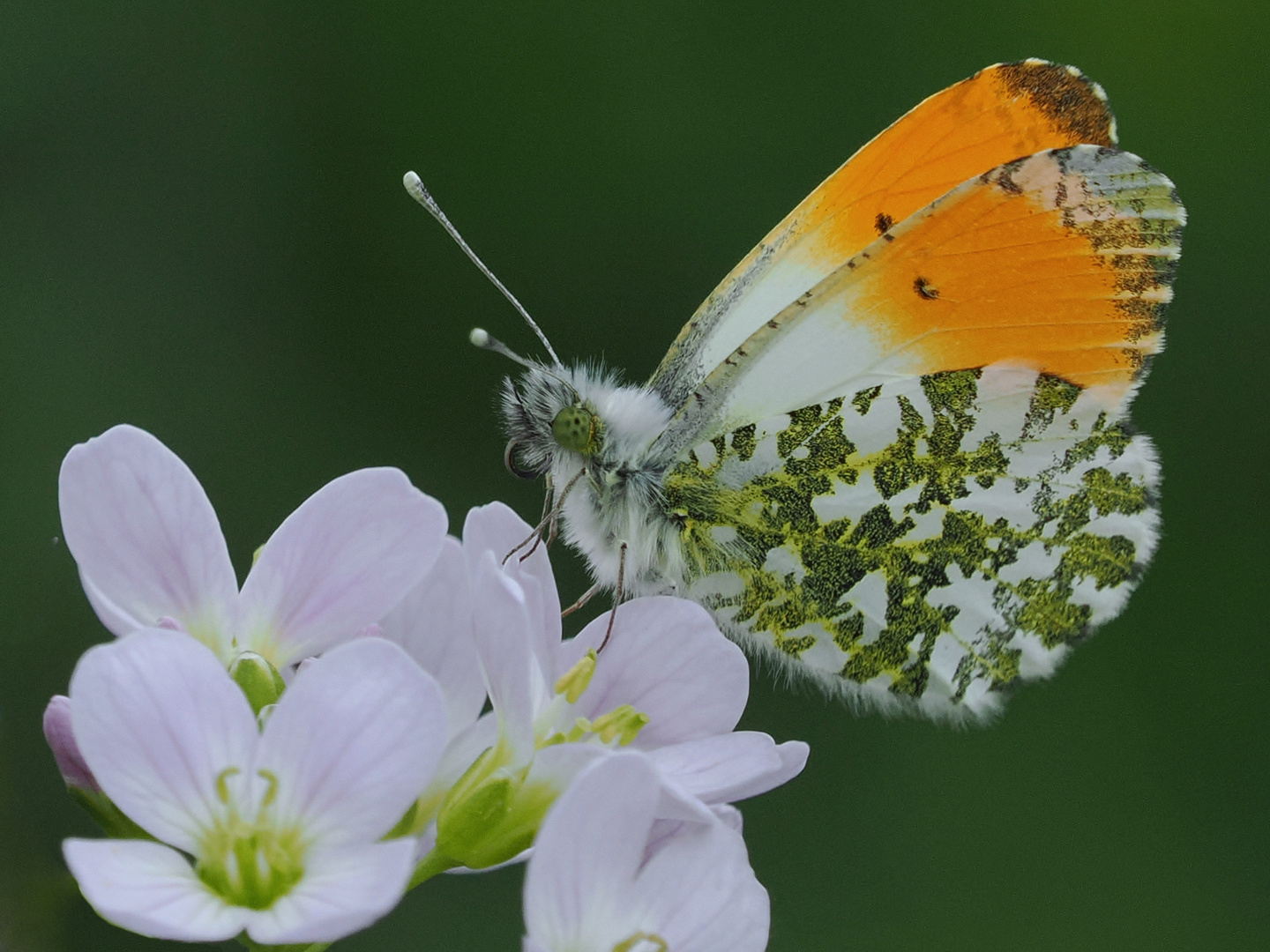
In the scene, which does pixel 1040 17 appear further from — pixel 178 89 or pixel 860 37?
pixel 178 89

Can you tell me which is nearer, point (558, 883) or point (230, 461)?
point (558, 883)

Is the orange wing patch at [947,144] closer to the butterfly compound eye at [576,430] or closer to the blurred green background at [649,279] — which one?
the butterfly compound eye at [576,430]

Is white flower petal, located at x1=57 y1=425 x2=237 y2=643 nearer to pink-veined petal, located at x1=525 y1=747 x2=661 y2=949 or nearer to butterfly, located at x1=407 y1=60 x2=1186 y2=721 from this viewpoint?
pink-veined petal, located at x1=525 y1=747 x2=661 y2=949

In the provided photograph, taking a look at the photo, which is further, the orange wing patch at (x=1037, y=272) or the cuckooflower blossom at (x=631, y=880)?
the orange wing patch at (x=1037, y=272)

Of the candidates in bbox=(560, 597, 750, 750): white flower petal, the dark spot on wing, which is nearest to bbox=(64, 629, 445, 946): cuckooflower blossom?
bbox=(560, 597, 750, 750): white flower petal

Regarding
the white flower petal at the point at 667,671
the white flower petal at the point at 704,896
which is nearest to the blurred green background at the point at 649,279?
the white flower petal at the point at 667,671

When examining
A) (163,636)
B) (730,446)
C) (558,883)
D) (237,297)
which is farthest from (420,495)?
(237,297)

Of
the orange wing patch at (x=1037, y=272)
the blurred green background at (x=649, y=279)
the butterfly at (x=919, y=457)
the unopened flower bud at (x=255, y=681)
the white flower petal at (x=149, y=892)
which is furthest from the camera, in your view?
the blurred green background at (x=649, y=279)
